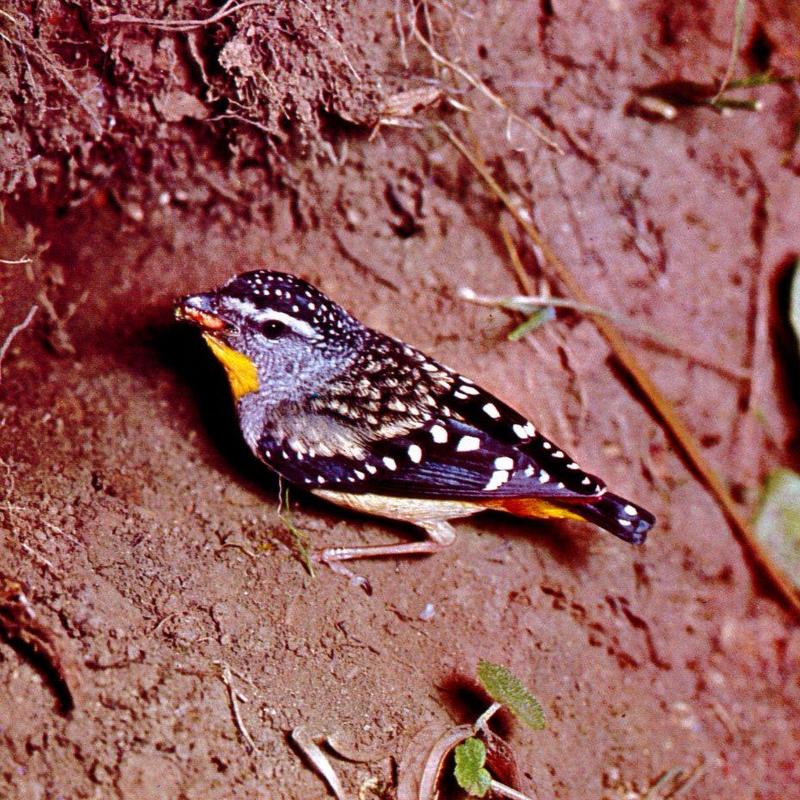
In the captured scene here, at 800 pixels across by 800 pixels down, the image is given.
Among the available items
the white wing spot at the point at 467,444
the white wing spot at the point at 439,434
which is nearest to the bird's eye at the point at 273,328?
the white wing spot at the point at 439,434

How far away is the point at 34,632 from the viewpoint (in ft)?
10.2

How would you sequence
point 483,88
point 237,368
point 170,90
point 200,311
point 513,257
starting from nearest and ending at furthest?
point 200,311 → point 237,368 → point 170,90 → point 483,88 → point 513,257

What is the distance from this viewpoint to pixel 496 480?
12.3 feet

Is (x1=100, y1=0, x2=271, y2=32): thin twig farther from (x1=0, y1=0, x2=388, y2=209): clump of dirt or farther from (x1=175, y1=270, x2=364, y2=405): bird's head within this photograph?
(x1=175, y1=270, x2=364, y2=405): bird's head

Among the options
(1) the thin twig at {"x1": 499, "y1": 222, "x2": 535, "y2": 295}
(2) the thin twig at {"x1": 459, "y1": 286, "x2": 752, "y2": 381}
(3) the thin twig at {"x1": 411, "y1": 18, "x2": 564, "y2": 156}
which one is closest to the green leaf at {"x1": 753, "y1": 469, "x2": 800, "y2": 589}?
(2) the thin twig at {"x1": 459, "y1": 286, "x2": 752, "y2": 381}

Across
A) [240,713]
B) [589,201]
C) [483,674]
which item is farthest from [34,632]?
[589,201]

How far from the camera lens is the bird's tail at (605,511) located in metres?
3.94

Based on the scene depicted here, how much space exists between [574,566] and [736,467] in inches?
65.4

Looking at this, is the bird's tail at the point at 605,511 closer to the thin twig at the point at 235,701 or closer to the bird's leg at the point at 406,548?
the bird's leg at the point at 406,548

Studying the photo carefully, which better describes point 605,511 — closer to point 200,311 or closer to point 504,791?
point 504,791

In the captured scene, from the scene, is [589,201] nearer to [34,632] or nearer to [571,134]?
[571,134]

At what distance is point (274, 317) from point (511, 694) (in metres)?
1.80

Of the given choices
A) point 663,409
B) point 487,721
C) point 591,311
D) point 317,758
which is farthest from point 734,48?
point 317,758

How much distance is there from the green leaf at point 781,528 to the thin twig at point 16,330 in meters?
4.19
